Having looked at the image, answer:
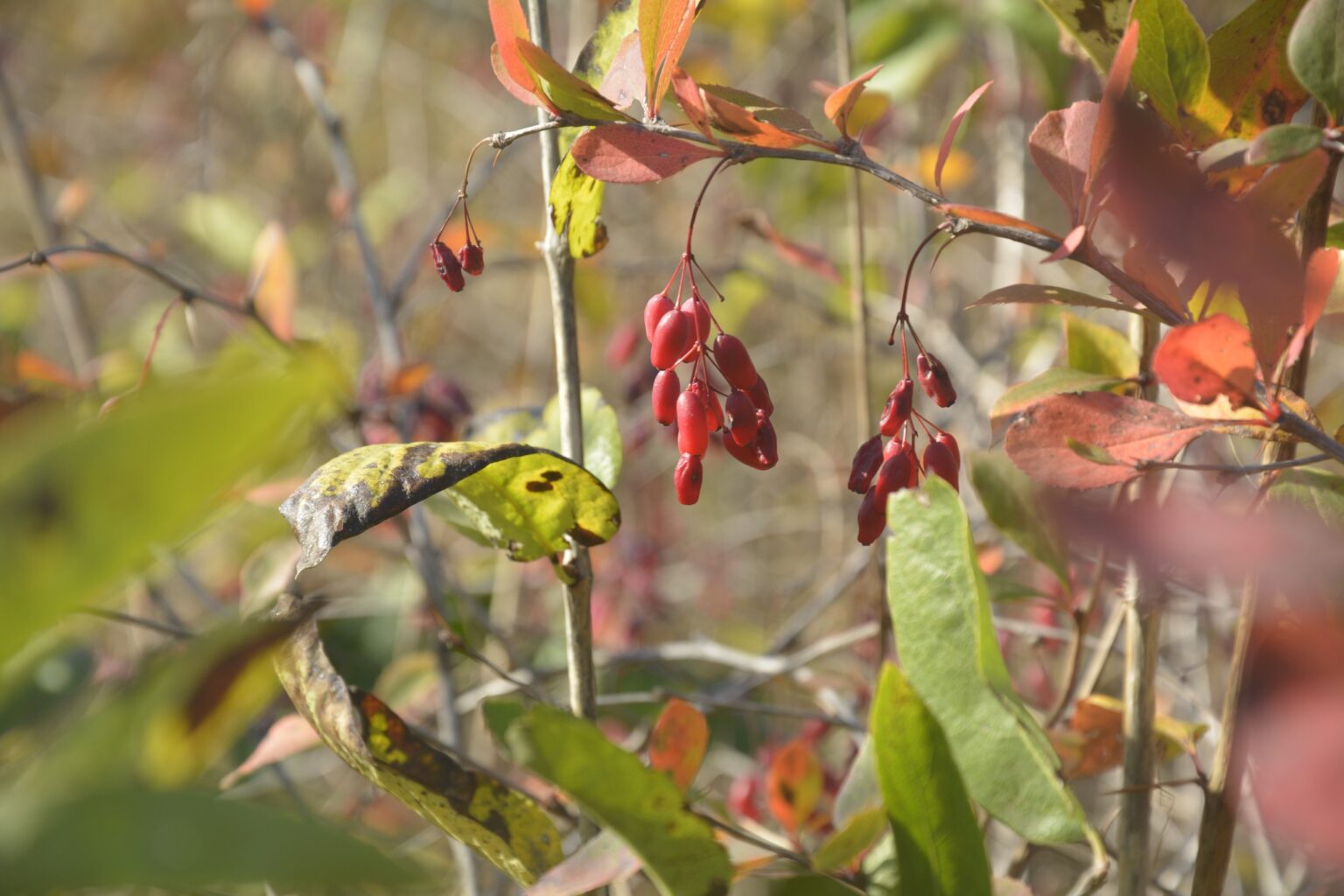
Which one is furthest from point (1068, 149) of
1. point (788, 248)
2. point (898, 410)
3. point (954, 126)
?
point (788, 248)

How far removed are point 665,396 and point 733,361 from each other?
0.04 m

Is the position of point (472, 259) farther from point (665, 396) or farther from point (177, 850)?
point (177, 850)

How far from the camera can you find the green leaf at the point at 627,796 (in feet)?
1.26

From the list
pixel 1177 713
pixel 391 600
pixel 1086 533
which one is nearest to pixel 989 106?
pixel 1177 713

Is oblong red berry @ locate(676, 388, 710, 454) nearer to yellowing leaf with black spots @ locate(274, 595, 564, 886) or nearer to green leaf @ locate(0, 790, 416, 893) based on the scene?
yellowing leaf with black spots @ locate(274, 595, 564, 886)

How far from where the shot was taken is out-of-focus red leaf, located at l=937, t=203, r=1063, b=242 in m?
0.46

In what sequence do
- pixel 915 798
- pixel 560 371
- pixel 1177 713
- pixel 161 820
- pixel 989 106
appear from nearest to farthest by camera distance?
pixel 161 820
pixel 915 798
pixel 560 371
pixel 1177 713
pixel 989 106

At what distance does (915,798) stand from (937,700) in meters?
0.05

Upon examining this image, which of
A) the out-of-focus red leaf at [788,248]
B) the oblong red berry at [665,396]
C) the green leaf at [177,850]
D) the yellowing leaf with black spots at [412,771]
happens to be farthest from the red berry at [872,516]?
the out-of-focus red leaf at [788,248]

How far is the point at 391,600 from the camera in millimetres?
1341

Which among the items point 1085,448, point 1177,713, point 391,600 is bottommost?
point 1177,713

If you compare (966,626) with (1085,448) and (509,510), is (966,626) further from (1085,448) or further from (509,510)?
(509,510)

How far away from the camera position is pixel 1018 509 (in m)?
0.63

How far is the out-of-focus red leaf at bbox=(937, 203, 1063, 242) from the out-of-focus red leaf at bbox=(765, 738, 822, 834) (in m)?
0.42
